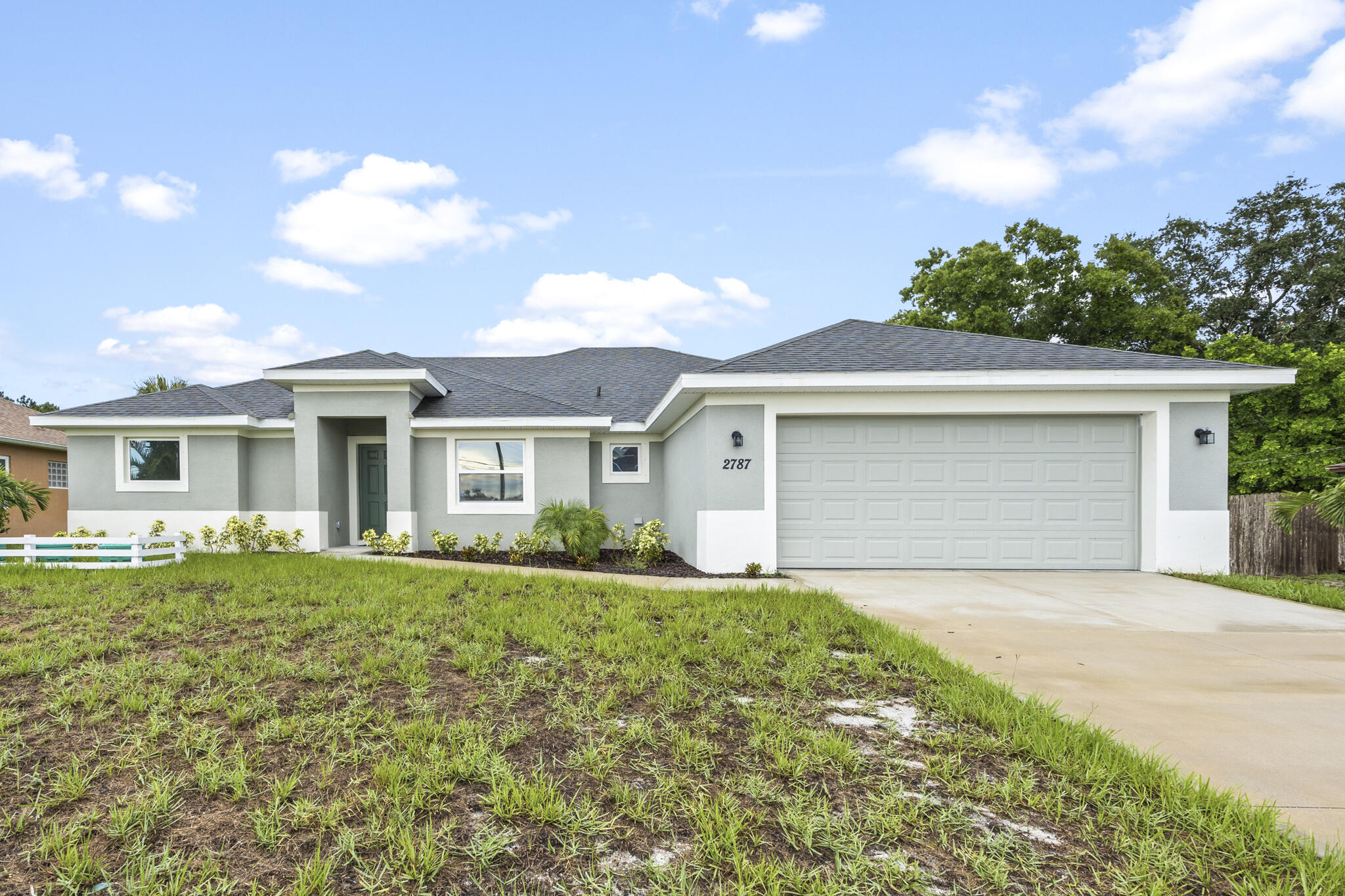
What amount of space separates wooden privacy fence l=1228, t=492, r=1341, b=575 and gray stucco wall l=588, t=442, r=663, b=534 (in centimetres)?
1060

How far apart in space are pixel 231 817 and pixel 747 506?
715cm

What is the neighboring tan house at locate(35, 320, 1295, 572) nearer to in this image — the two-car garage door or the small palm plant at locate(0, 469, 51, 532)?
the two-car garage door

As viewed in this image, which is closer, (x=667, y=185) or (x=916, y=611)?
(x=916, y=611)

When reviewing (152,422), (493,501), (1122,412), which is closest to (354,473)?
(493,501)

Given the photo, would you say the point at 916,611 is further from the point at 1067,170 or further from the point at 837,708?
the point at 1067,170

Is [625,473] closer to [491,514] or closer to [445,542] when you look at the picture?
[491,514]

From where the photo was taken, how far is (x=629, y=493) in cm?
1298

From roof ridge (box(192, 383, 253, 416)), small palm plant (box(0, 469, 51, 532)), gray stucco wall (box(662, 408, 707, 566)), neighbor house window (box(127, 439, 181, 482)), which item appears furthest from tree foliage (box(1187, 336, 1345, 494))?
small palm plant (box(0, 469, 51, 532))

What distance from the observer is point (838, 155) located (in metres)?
15.5

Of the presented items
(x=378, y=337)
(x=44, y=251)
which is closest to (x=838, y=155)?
(x=378, y=337)

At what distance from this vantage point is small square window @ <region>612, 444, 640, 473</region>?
13.0 metres

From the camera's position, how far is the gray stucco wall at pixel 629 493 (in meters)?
12.9

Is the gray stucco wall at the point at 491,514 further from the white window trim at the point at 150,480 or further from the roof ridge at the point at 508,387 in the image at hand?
the white window trim at the point at 150,480

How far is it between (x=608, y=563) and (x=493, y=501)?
286 cm
